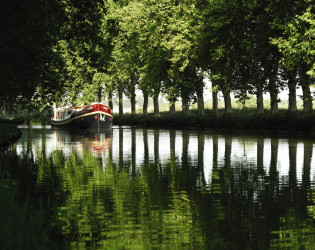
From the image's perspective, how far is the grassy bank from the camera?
3750 centimetres

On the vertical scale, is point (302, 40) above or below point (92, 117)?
above

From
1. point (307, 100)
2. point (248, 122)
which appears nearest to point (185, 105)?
point (248, 122)

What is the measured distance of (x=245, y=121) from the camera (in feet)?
150

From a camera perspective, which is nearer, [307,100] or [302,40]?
[302,40]

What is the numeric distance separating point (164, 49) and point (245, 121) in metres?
10.7

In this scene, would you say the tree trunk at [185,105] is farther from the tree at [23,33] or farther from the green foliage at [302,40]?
the tree at [23,33]

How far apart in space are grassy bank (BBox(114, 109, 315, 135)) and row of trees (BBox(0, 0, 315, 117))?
1.63 metres

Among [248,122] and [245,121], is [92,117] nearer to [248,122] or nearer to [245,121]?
[245,121]

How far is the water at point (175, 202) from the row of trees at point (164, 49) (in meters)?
4.87

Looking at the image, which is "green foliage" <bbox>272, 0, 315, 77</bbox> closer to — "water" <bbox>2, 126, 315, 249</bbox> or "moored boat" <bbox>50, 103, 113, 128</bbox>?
"water" <bbox>2, 126, 315, 249</bbox>

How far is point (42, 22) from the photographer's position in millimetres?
18406

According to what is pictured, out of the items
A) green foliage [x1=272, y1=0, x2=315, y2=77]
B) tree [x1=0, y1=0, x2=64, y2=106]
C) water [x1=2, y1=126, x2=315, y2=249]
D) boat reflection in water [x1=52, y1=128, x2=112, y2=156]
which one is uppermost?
green foliage [x1=272, y1=0, x2=315, y2=77]

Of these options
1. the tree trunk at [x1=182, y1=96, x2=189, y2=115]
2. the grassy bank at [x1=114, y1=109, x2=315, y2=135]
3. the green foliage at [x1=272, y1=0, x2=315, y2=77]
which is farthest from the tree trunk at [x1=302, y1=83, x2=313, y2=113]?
the tree trunk at [x1=182, y1=96, x2=189, y2=115]

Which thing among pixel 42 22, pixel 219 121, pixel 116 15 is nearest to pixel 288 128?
pixel 219 121
